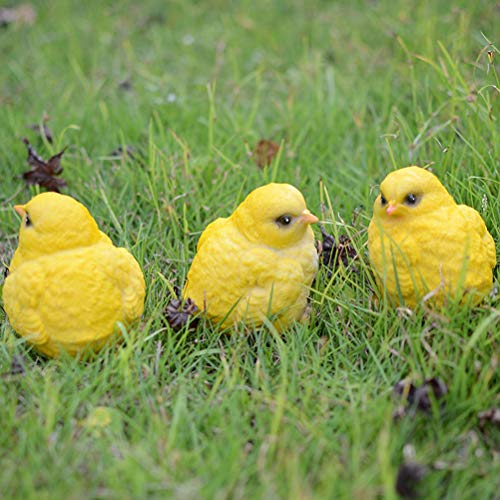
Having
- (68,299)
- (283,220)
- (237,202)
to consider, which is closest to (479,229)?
(283,220)

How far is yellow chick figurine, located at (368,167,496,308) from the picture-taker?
101 inches

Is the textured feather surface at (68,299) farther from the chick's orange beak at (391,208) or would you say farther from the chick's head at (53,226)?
the chick's orange beak at (391,208)

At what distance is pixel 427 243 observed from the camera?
2.57 m

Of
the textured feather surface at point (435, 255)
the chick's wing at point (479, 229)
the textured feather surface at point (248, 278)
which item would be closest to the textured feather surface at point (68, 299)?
the textured feather surface at point (248, 278)

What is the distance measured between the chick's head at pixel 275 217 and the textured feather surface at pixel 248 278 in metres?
0.04

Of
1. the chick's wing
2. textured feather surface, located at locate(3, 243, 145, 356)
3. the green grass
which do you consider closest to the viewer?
the green grass

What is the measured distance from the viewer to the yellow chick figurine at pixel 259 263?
2.65 metres

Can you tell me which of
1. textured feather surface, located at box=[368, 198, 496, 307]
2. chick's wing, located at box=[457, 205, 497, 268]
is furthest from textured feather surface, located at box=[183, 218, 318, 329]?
chick's wing, located at box=[457, 205, 497, 268]

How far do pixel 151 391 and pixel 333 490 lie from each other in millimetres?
814

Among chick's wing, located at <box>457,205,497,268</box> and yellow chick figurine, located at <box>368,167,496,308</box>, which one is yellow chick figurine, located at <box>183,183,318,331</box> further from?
chick's wing, located at <box>457,205,497,268</box>

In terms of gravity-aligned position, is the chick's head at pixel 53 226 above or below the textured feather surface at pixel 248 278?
above

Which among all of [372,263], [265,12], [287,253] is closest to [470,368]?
[372,263]

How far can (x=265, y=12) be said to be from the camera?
19.4 feet

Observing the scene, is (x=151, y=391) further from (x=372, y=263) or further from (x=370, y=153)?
(x=370, y=153)
